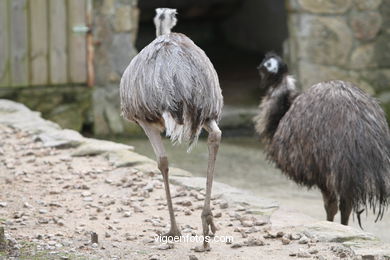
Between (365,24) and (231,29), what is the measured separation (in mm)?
4428

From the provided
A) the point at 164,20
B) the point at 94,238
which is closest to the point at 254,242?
the point at 94,238

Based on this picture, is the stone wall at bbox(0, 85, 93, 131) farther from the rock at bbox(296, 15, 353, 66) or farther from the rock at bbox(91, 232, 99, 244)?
the rock at bbox(91, 232, 99, 244)

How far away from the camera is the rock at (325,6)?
8984 millimetres

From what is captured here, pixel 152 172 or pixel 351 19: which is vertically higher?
pixel 351 19

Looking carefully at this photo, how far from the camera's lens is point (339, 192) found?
514 centimetres

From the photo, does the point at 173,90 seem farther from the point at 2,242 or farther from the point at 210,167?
the point at 2,242

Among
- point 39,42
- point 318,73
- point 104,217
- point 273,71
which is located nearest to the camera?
point 104,217

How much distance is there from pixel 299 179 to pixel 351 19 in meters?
3.98

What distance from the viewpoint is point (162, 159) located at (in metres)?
Answer: 4.29

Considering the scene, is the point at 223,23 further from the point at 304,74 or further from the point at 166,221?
the point at 166,221

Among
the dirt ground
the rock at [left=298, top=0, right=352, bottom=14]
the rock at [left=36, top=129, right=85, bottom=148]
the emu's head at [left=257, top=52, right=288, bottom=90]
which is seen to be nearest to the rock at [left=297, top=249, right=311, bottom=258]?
the dirt ground

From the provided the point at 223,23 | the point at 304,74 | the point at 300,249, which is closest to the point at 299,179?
the point at 300,249

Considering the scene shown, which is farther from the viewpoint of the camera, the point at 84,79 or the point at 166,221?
the point at 84,79

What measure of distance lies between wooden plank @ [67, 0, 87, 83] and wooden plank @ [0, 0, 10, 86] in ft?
2.05
